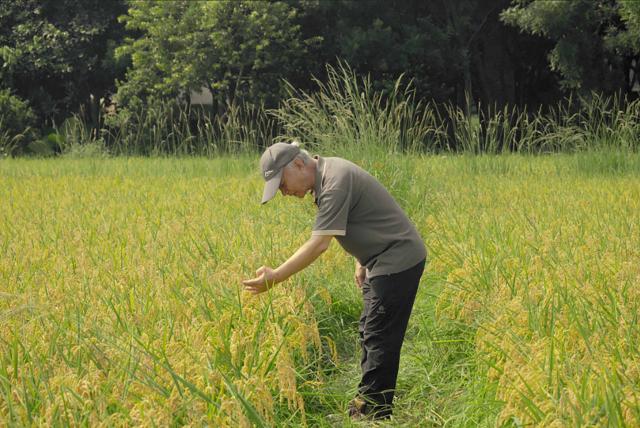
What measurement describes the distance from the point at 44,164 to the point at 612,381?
41.7 ft

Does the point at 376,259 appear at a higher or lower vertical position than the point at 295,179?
lower

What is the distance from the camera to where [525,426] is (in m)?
3.22

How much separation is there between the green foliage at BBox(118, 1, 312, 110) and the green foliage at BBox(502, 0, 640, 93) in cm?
494

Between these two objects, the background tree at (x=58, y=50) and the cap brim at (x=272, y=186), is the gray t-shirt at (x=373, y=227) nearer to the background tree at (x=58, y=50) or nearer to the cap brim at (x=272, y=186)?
the cap brim at (x=272, y=186)

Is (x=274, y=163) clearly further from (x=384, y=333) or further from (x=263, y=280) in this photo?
(x=384, y=333)

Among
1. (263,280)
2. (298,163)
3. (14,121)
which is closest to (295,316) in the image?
(263,280)

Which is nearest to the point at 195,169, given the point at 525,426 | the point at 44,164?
the point at 44,164

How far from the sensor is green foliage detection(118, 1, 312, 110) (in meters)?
18.5

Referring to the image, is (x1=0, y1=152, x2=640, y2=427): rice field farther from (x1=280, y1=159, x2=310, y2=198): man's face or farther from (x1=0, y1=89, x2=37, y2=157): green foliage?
(x1=0, y1=89, x2=37, y2=157): green foliage

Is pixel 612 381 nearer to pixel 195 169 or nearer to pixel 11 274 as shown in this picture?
pixel 11 274

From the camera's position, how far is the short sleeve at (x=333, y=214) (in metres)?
3.97

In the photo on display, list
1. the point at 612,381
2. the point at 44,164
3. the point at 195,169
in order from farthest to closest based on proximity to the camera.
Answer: the point at 44,164 < the point at 195,169 < the point at 612,381

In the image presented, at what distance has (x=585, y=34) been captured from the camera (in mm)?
16906

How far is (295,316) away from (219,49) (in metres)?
15.5
